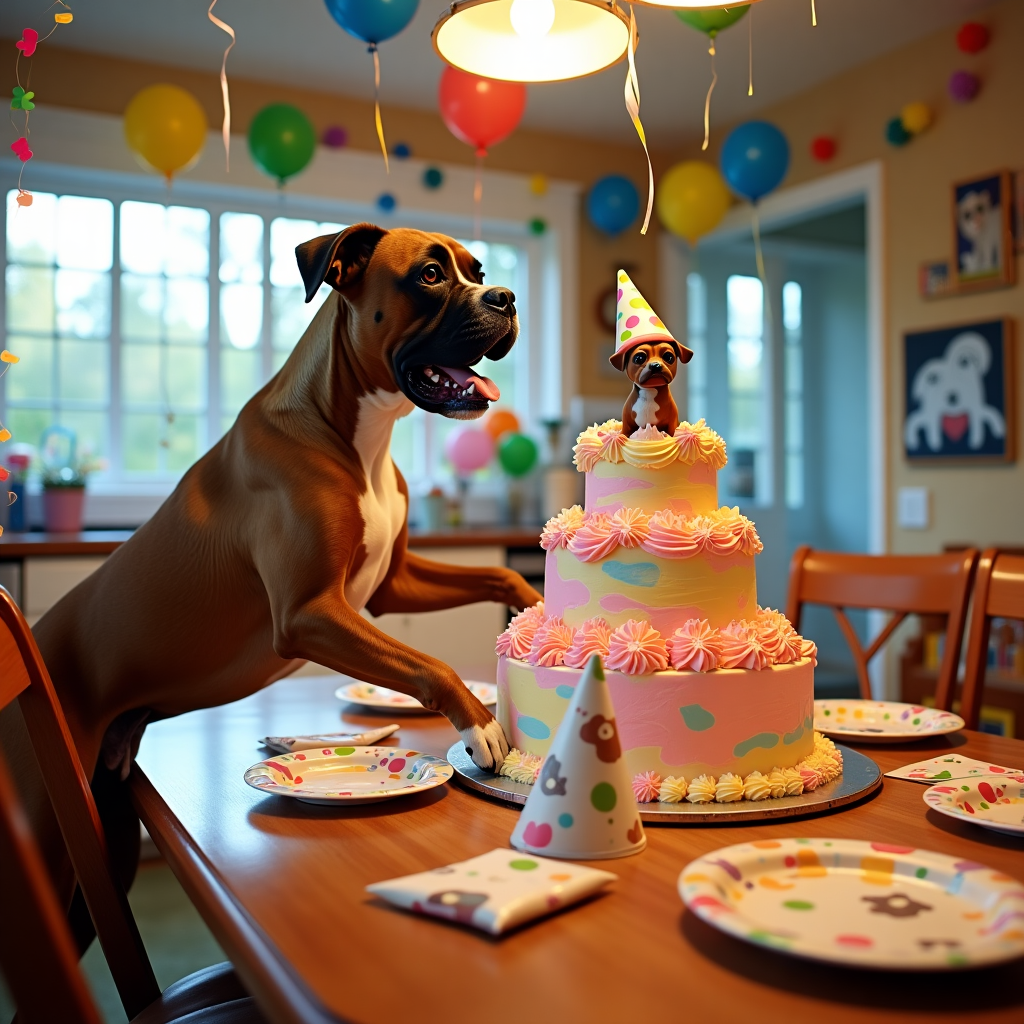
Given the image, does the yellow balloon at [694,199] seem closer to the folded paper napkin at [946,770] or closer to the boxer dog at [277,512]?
the boxer dog at [277,512]

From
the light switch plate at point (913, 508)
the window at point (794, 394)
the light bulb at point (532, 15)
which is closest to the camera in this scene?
the light bulb at point (532, 15)

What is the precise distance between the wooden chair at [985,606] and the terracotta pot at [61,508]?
3.11 metres

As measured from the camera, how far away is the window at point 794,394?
20.6 feet

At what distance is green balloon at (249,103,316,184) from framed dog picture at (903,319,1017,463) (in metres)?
2.46

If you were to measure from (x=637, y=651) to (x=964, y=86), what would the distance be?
135 inches

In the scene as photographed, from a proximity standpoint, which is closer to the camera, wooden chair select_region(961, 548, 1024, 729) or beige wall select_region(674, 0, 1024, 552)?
wooden chair select_region(961, 548, 1024, 729)

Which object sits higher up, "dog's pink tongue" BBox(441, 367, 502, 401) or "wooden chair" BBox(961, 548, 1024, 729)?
"dog's pink tongue" BBox(441, 367, 502, 401)

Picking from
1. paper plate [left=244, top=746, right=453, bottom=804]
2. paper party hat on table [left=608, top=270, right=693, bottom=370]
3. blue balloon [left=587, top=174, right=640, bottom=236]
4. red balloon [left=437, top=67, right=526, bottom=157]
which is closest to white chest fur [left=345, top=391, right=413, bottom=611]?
paper plate [left=244, top=746, right=453, bottom=804]

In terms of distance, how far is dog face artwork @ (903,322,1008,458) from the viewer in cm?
361

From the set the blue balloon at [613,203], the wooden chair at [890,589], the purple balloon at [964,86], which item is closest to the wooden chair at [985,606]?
the wooden chair at [890,589]

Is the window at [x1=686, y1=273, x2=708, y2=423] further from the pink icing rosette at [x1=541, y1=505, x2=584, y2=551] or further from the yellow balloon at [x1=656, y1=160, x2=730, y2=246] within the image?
the pink icing rosette at [x1=541, y1=505, x2=584, y2=551]

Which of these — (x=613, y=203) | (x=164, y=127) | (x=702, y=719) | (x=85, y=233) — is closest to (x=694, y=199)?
(x=613, y=203)

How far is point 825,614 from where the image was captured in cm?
639

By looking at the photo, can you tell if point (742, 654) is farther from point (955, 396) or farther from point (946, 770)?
point (955, 396)
